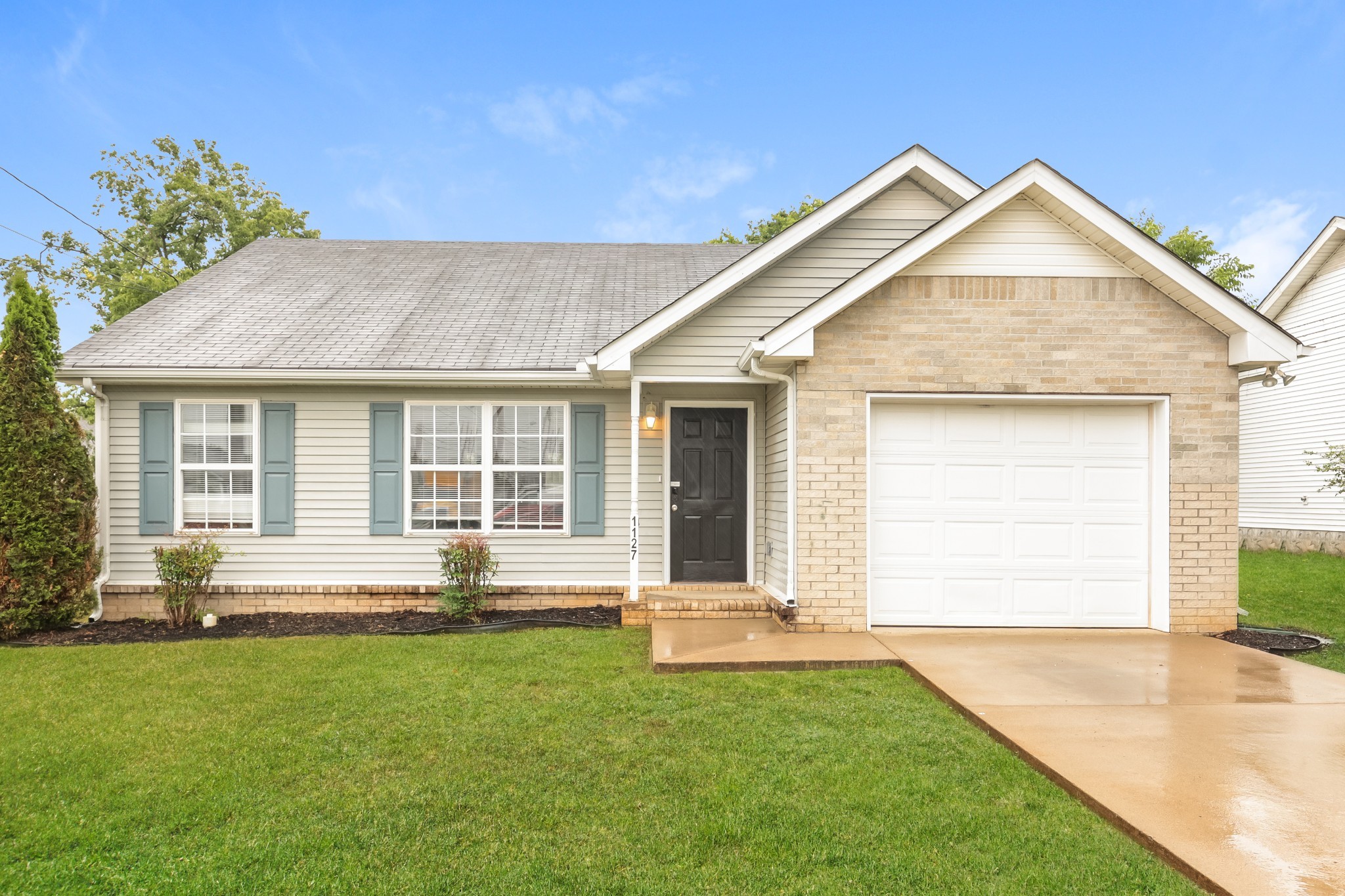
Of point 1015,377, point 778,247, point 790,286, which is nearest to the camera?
point 1015,377

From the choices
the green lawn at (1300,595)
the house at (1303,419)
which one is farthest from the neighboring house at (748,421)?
the house at (1303,419)

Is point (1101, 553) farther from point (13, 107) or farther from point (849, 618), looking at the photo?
point (13, 107)

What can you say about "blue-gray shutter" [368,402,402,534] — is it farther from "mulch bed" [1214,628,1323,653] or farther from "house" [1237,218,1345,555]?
"house" [1237,218,1345,555]

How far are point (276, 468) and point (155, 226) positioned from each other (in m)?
18.0

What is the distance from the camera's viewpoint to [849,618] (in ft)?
22.9

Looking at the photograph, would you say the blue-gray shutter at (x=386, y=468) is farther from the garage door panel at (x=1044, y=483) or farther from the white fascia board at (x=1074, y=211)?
the garage door panel at (x=1044, y=483)

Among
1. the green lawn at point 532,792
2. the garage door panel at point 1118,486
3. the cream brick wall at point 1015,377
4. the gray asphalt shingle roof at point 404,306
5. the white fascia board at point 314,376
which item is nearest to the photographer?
the green lawn at point 532,792

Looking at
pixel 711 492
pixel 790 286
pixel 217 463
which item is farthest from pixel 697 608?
pixel 217 463

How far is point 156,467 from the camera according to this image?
341 inches

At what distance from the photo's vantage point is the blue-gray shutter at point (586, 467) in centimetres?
880

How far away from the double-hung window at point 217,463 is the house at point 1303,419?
17.8 meters

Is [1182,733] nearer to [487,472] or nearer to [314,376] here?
[487,472]

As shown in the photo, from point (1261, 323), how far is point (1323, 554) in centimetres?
1122

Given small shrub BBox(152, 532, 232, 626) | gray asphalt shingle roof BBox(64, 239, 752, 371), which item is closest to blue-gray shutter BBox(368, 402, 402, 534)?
gray asphalt shingle roof BBox(64, 239, 752, 371)
